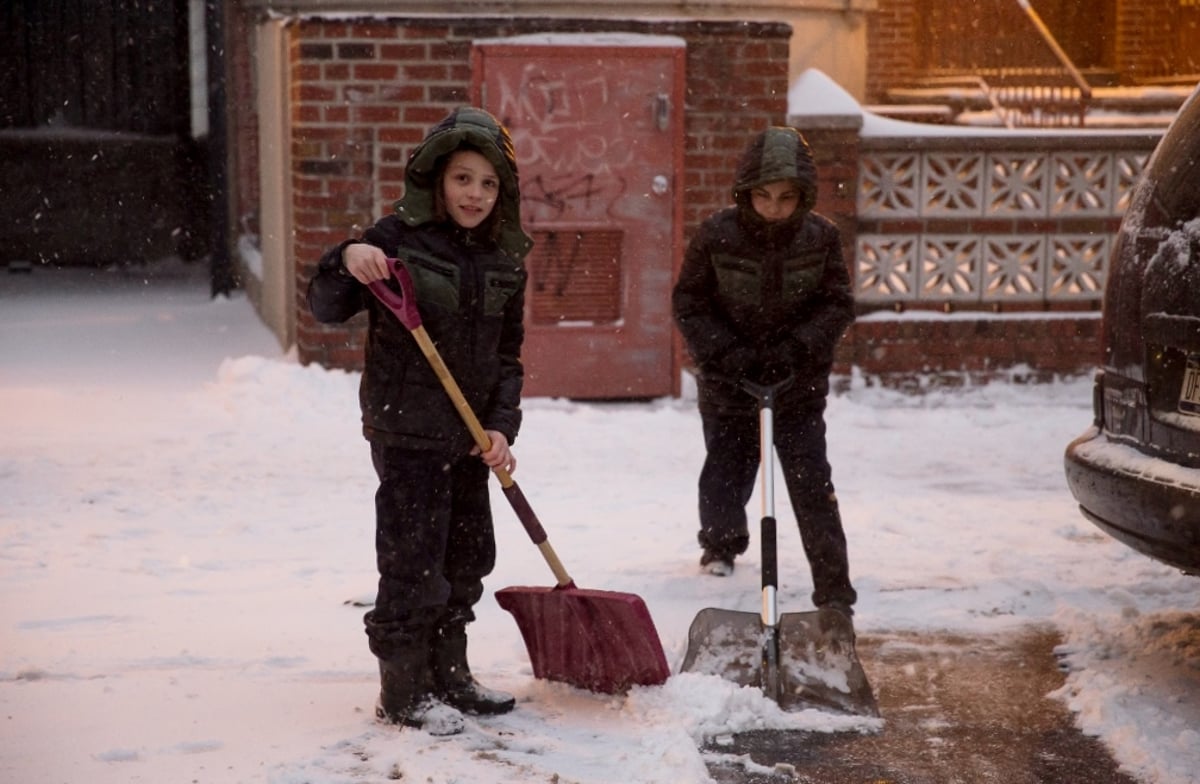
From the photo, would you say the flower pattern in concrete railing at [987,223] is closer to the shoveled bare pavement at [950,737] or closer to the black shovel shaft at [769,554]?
the shoveled bare pavement at [950,737]

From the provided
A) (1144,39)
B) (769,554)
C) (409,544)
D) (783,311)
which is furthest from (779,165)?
(1144,39)

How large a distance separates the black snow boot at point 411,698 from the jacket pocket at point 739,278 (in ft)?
5.55

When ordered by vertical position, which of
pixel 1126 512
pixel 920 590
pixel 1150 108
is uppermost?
pixel 1150 108

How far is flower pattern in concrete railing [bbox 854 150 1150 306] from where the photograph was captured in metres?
9.48

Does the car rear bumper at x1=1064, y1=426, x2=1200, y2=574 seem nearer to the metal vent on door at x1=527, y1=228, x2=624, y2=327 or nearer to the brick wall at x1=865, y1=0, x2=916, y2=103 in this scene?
the metal vent on door at x1=527, y1=228, x2=624, y2=327

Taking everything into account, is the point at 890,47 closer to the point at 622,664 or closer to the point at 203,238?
the point at 203,238

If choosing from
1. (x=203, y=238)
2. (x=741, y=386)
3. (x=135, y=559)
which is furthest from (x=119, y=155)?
(x=741, y=386)

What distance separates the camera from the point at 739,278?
17.3 feet

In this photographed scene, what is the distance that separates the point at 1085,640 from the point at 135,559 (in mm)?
3286

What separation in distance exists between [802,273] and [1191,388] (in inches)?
54.0

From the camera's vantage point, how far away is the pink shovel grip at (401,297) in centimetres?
400

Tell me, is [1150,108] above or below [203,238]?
above

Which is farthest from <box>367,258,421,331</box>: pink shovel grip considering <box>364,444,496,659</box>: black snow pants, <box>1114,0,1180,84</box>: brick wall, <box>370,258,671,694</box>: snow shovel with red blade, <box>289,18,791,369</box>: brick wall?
<box>1114,0,1180,84</box>: brick wall

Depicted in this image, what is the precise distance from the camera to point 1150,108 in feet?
50.2
